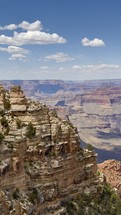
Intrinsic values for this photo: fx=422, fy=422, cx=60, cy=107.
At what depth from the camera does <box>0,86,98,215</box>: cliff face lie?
4119 centimetres

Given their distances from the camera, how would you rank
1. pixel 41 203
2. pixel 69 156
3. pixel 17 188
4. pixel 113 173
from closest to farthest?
pixel 17 188 < pixel 41 203 < pixel 69 156 < pixel 113 173

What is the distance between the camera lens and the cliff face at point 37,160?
41188 mm

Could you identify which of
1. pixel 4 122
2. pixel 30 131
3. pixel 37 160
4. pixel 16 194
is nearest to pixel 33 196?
pixel 16 194

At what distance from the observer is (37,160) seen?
1914 inches

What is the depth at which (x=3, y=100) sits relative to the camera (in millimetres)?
53688

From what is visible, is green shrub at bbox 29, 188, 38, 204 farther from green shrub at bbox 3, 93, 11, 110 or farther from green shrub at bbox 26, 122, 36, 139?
green shrub at bbox 3, 93, 11, 110

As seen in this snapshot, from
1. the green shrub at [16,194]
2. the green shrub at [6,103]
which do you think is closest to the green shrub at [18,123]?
the green shrub at [6,103]

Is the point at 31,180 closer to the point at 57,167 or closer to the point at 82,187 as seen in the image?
the point at 57,167

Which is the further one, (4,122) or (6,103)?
(6,103)

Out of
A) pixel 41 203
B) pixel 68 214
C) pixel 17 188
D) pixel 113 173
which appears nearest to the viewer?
pixel 17 188

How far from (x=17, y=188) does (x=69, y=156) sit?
37.7ft

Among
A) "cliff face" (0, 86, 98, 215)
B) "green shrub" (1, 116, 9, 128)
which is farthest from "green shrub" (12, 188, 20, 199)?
"green shrub" (1, 116, 9, 128)

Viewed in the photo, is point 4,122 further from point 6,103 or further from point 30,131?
point 6,103

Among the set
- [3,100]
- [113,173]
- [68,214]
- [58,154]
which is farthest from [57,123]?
[113,173]
